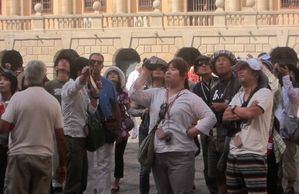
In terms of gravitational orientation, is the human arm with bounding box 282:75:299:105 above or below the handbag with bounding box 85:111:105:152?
above

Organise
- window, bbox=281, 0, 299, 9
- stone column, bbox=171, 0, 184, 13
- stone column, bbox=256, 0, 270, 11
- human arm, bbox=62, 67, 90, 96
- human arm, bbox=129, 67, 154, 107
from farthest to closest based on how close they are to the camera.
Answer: stone column, bbox=171, 0, 184, 13 < window, bbox=281, 0, 299, 9 < stone column, bbox=256, 0, 270, 11 < human arm, bbox=62, 67, 90, 96 < human arm, bbox=129, 67, 154, 107

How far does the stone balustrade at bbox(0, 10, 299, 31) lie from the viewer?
33406 mm

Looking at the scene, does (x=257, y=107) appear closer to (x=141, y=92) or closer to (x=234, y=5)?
(x=141, y=92)

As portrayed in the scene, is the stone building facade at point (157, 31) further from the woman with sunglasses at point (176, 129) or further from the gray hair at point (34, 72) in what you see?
the gray hair at point (34, 72)

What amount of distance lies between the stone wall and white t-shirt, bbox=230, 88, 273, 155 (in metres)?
24.9

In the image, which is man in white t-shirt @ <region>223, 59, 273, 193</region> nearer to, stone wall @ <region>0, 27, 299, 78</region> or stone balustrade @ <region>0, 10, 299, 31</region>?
stone wall @ <region>0, 27, 299, 78</region>

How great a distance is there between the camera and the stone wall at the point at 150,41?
108 feet

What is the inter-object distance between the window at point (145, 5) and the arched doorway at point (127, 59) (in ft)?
14.3

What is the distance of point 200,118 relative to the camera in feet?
27.2

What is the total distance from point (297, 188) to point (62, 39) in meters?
24.2

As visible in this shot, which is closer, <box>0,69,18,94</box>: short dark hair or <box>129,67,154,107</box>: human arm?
<box>129,67,154,107</box>: human arm

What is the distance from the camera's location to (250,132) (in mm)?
8133

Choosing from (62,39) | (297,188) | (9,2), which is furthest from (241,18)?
(297,188)

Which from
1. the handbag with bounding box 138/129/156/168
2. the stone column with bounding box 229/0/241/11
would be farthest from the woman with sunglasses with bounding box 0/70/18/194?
the stone column with bounding box 229/0/241/11
